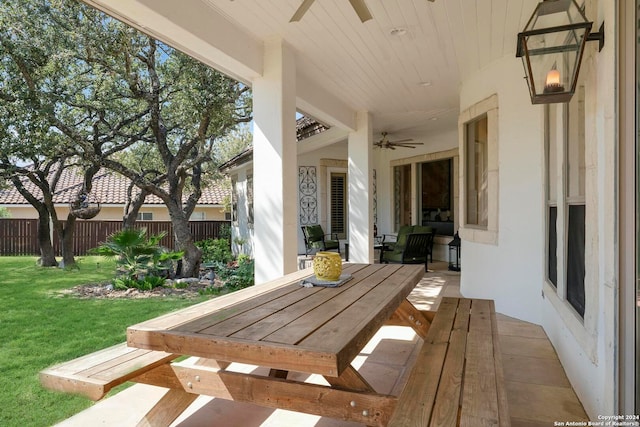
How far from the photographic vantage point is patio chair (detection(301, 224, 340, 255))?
8.27 metres

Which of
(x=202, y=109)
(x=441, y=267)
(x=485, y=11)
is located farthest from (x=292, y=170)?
(x=441, y=267)

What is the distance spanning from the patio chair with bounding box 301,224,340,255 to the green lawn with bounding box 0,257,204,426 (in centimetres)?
306

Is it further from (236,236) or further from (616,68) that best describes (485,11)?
(236,236)

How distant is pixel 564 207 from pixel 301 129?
571 centimetres

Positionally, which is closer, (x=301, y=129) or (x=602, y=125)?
(x=602, y=125)

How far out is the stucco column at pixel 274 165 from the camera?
3697 mm

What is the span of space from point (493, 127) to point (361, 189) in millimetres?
2891

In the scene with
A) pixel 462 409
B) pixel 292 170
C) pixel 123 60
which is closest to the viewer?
pixel 462 409

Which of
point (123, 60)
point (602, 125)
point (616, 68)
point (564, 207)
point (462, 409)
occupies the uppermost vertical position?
point (123, 60)

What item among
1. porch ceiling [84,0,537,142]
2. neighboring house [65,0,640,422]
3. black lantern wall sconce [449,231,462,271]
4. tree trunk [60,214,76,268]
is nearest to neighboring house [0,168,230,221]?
tree trunk [60,214,76,268]

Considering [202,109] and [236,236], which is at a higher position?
[202,109]

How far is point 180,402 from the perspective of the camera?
1713 mm

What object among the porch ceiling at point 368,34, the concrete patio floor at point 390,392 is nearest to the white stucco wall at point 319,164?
the porch ceiling at point 368,34

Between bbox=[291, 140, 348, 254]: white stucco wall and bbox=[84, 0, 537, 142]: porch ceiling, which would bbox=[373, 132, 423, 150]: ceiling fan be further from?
bbox=[84, 0, 537, 142]: porch ceiling
